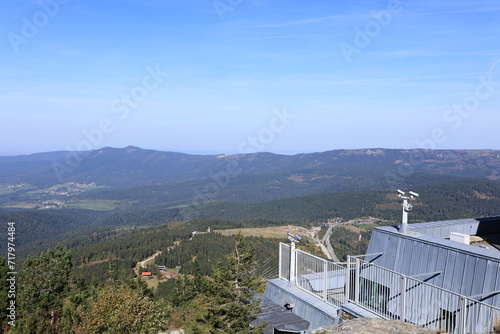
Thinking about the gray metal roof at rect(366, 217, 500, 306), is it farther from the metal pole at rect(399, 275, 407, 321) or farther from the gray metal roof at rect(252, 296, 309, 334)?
the gray metal roof at rect(252, 296, 309, 334)

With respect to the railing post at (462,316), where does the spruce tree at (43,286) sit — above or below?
below

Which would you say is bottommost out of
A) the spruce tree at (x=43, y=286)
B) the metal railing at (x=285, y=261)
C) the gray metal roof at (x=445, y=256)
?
the spruce tree at (x=43, y=286)

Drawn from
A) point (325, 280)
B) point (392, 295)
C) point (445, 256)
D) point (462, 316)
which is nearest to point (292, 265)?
point (325, 280)

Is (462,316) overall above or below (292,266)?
above

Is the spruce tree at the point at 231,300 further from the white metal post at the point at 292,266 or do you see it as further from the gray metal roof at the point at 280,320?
the white metal post at the point at 292,266

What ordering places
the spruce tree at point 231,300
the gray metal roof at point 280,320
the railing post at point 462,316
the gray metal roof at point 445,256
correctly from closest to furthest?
the railing post at point 462,316, the gray metal roof at point 445,256, the gray metal roof at point 280,320, the spruce tree at point 231,300

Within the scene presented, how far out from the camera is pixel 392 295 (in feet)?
30.2

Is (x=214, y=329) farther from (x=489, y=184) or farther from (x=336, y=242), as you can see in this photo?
(x=489, y=184)

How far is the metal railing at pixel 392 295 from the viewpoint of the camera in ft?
23.4

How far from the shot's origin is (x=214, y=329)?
34.7 ft

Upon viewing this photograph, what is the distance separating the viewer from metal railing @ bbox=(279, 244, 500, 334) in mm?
7121

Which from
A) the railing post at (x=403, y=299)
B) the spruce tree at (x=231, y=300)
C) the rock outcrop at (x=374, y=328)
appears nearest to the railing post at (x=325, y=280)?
the spruce tree at (x=231, y=300)

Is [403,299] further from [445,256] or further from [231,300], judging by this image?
[231,300]

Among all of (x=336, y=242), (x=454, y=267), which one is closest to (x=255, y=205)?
(x=336, y=242)
